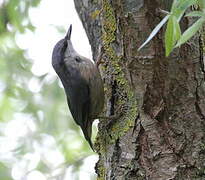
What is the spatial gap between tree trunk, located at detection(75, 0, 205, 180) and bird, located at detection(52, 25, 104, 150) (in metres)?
0.51

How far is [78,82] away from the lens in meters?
3.12

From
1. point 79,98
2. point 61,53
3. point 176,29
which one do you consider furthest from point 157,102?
point 61,53

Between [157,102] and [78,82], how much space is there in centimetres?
96

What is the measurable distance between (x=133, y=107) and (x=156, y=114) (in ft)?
0.51

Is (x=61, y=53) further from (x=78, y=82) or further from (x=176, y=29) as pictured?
(x=176, y=29)

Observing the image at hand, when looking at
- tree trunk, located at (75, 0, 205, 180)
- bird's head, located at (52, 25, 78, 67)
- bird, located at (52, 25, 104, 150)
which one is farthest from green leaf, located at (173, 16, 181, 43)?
bird's head, located at (52, 25, 78, 67)

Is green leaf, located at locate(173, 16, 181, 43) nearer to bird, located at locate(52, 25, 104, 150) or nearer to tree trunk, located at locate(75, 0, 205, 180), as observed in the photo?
tree trunk, located at locate(75, 0, 205, 180)

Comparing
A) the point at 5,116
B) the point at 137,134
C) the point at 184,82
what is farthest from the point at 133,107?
the point at 5,116

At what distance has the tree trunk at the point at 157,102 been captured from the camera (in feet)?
7.22

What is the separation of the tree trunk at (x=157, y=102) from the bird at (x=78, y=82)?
0.51 metres

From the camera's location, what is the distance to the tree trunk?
2201mm

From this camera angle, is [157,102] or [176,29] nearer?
[176,29]

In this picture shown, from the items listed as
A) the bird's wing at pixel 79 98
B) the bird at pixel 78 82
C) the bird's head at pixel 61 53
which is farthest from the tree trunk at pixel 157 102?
the bird's head at pixel 61 53

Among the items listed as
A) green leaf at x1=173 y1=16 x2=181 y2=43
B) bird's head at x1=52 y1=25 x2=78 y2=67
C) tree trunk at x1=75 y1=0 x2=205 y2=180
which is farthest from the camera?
bird's head at x1=52 y1=25 x2=78 y2=67
